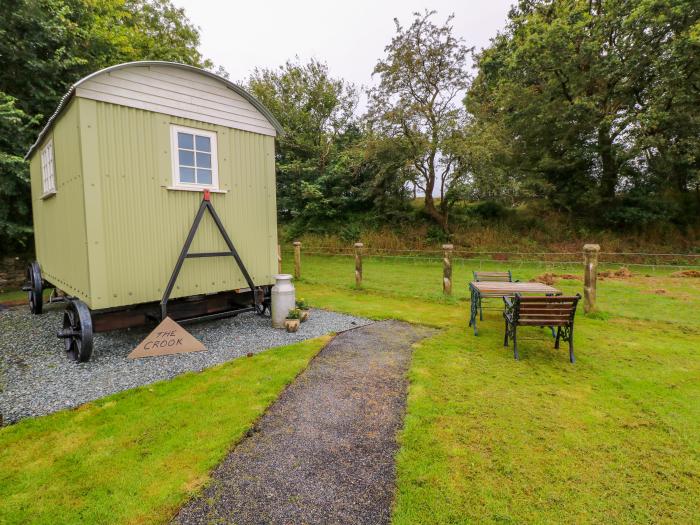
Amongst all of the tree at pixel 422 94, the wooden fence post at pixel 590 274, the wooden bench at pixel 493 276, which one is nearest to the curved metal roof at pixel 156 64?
the wooden bench at pixel 493 276

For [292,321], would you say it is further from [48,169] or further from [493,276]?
[48,169]

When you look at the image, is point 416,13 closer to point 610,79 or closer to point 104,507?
point 610,79

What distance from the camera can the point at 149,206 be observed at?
5.05m

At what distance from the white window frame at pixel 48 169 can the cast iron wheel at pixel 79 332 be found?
233 cm

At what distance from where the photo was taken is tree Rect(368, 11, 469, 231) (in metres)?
16.0

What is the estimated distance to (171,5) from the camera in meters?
17.0

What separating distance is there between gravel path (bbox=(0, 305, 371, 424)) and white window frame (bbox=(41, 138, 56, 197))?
8.32ft

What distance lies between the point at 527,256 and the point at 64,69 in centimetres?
1812

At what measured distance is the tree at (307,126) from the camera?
21.1 metres

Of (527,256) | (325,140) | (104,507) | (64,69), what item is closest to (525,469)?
(104,507)

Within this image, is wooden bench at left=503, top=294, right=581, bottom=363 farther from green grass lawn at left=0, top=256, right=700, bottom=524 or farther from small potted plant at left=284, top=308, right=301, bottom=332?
small potted plant at left=284, top=308, right=301, bottom=332

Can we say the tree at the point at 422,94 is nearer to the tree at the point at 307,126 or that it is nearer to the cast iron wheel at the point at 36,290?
the tree at the point at 307,126

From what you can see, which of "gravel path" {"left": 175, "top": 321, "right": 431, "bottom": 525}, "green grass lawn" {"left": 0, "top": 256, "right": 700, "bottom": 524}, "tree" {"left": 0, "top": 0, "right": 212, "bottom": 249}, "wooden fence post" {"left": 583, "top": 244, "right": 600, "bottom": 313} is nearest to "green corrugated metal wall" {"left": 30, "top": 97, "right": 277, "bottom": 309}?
"green grass lawn" {"left": 0, "top": 256, "right": 700, "bottom": 524}

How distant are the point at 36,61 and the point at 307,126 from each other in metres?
14.2
